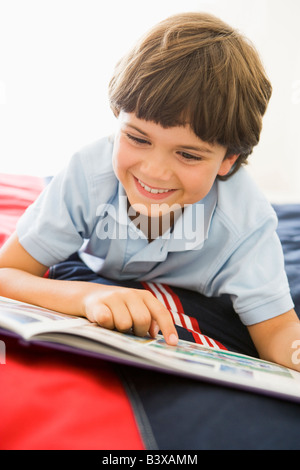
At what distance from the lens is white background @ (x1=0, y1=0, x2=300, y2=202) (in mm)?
2004

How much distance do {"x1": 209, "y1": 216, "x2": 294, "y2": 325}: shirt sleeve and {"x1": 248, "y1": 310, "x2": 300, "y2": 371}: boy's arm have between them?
1 cm

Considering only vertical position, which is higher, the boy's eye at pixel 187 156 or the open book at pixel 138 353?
the boy's eye at pixel 187 156

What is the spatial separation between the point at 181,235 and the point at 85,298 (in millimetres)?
264

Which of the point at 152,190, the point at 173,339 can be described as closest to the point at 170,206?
the point at 152,190

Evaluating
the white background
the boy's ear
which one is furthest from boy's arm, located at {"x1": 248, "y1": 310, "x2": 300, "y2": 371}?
the white background

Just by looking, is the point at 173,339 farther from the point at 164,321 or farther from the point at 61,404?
the point at 61,404

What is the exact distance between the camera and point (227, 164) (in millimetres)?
818

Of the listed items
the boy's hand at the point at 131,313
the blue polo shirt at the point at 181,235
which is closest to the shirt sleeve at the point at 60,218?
the blue polo shirt at the point at 181,235

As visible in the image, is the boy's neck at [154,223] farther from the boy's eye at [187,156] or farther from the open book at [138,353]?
the open book at [138,353]

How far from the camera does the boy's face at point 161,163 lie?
0.69 metres

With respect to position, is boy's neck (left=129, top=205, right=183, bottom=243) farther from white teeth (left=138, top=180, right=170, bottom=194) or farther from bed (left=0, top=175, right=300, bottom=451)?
bed (left=0, top=175, right=300, bottom=451)

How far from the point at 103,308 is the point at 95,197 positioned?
31 centimetres
